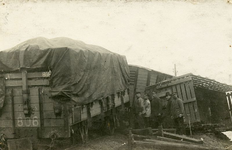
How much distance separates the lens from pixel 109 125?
9.27 meters

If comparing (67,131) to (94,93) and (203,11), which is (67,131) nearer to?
(94,93)

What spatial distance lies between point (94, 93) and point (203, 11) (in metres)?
4.38

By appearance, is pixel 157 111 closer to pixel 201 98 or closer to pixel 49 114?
pixel 201 98

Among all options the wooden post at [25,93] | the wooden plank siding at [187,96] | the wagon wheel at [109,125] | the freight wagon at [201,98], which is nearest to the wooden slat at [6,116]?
the wooden post at [25,93]

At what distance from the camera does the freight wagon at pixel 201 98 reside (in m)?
9.43

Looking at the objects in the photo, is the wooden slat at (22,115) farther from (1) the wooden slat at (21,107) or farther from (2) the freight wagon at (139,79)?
(2) the freight wagon at (139,79)

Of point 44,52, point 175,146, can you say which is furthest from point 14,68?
point 175,146

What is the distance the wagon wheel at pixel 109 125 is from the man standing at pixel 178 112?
2.32 metres

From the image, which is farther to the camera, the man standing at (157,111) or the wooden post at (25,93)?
the man standing at (157,111)

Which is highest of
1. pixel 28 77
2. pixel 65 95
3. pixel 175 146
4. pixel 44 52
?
pixel 44 52

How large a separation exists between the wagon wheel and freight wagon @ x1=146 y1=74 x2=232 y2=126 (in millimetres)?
2395

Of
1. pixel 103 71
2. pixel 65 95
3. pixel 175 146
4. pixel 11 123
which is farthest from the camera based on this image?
pixel 103 71

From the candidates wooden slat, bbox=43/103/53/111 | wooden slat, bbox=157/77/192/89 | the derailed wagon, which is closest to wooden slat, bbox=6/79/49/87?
the derailed wagon

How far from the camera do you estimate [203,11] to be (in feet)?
25.5
